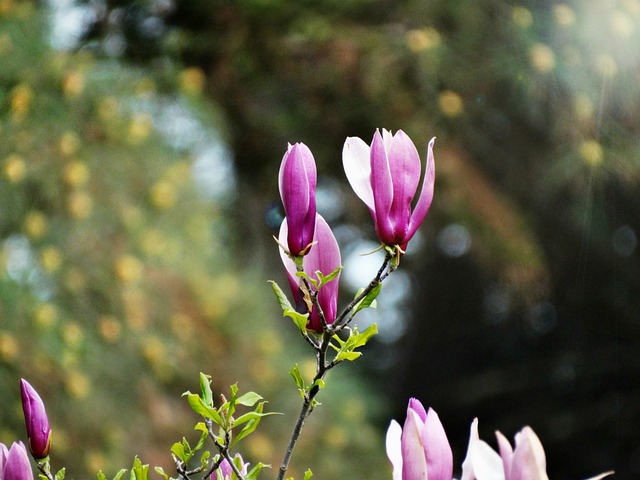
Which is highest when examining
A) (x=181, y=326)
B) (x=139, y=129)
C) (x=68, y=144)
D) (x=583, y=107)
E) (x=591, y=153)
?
(x=583, y=107)

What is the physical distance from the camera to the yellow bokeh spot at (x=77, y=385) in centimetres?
141

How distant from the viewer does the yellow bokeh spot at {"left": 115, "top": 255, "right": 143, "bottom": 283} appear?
1.52 metres

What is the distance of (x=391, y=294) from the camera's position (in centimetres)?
405

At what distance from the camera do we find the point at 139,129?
5.37 feet

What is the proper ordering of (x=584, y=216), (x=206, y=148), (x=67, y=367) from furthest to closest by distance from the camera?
(x=584, y=216) → (x=206, y=148) → (x=67, y=367)

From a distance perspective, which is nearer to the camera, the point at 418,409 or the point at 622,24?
the point at 418,409

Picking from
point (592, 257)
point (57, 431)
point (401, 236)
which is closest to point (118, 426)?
point (57, 431)

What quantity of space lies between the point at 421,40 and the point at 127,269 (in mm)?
954

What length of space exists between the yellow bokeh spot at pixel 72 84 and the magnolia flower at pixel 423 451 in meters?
1.36

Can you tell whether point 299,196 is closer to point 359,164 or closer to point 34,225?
point 359,164

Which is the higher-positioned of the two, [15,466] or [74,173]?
[74,173]

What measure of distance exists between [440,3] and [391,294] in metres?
2.08

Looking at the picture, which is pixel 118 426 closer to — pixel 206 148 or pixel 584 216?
pixel 206 148

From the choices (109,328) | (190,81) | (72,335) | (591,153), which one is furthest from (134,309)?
(591,153)
